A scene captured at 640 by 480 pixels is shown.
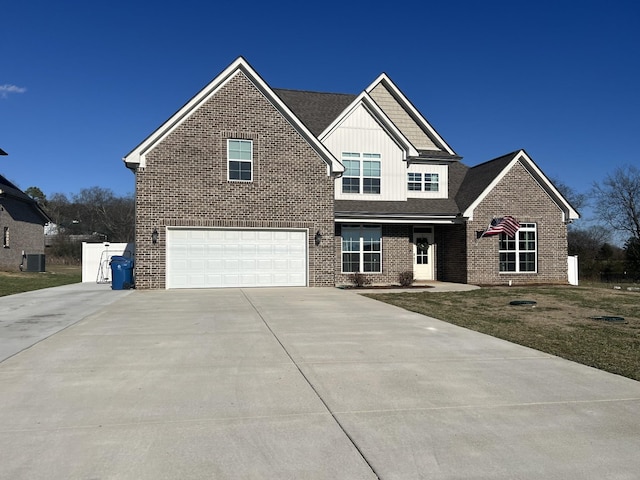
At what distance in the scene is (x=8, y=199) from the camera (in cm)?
3306

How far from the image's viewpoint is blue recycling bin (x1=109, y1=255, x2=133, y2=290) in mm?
17969

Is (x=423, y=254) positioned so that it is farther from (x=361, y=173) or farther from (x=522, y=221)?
(x=361, y=173)

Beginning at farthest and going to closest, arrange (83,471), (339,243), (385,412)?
(339,243) < (385,412) < (83,471)

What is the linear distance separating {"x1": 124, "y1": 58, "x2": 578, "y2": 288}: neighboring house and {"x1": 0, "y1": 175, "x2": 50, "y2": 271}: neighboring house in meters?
19.8

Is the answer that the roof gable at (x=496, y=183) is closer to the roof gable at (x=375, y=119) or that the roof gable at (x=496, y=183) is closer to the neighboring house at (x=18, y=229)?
the roof gable at (x=375, y=119)

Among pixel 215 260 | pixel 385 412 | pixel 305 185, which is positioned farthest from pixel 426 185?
pixel 385 412

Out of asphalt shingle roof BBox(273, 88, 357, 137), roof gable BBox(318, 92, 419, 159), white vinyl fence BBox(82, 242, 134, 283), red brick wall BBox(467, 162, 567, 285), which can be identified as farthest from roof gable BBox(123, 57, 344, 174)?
red brick wall BBox(467, 162, 567, 285)

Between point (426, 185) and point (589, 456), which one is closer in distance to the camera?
point (589, 456)

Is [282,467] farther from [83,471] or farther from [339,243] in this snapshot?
[339,243]

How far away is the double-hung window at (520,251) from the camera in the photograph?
2125 cm

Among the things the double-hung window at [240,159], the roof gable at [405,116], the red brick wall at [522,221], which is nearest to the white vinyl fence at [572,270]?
the red brick wall at [522,221]

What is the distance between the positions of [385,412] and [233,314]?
6967mm

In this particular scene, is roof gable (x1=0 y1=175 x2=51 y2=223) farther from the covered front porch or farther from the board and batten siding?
the covered front porch

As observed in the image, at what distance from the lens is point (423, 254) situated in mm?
22359
